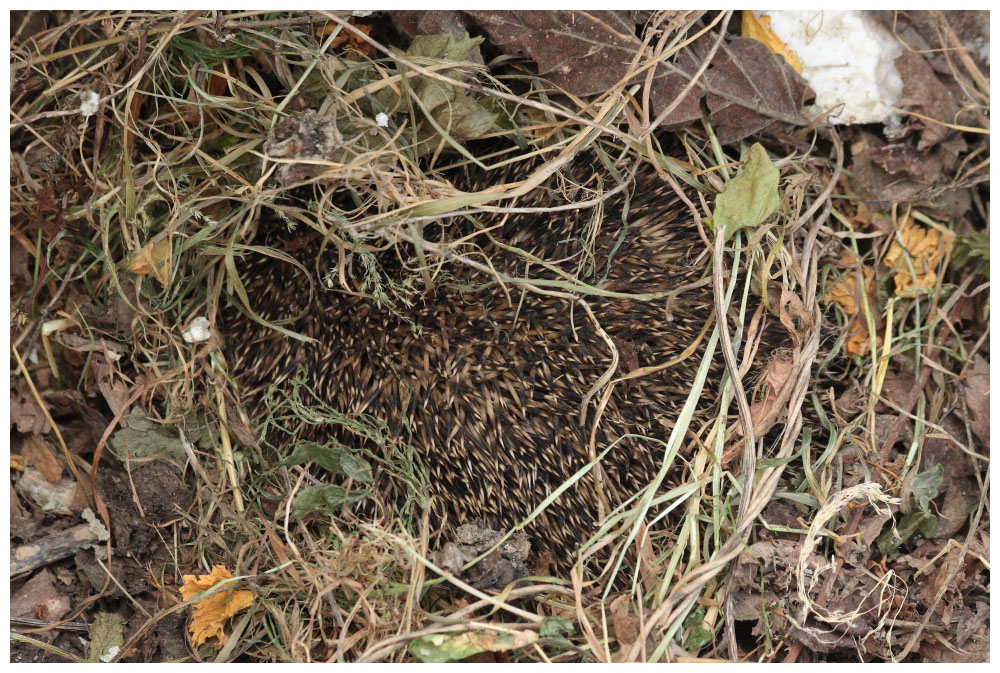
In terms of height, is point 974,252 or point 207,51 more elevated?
point 207,51

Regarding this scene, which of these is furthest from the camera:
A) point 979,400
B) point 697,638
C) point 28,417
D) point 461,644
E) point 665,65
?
point 28,417

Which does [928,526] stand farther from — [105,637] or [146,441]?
[105,637]

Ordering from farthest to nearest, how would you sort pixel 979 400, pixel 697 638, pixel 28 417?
pixel 28 417
pixel 979 400
pixel 697 638

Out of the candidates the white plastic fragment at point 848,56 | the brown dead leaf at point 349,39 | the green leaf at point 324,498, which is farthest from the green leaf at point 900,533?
the brown dead leaf at point 349,39

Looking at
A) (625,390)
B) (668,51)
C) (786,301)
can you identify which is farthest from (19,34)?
→ (786,301)

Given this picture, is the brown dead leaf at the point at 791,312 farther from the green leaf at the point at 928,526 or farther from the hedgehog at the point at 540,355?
the green leaf at the point at 928,526

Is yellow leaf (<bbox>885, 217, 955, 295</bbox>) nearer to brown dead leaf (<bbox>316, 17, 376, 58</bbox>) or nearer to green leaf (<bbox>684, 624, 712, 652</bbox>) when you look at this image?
green leaf (<bbox>684, 624, 712, 652</bbox>)

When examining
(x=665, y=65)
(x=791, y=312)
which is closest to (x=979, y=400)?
(x=791, y=312)
